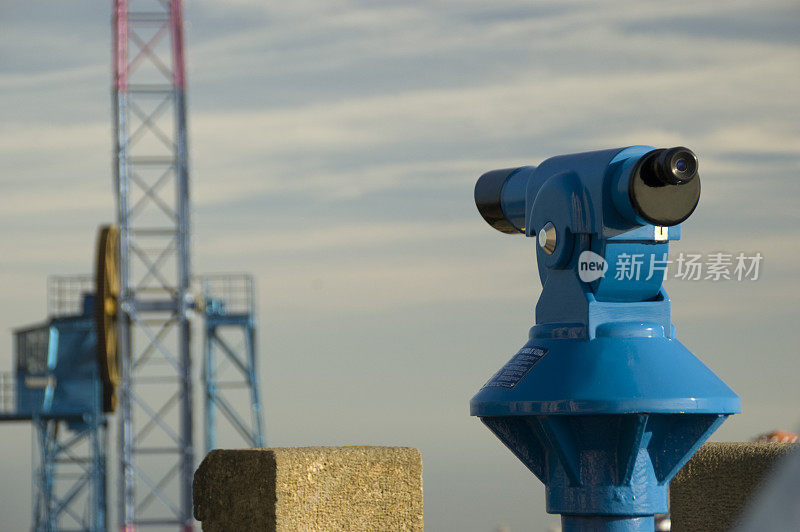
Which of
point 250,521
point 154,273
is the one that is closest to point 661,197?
point 250,521

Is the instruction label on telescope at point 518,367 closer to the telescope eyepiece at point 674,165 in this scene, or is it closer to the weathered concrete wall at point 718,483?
the telescope eyepiece at point 674,165

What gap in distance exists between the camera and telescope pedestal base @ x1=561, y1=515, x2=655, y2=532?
11.0 feet

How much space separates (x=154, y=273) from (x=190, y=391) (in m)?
3.15

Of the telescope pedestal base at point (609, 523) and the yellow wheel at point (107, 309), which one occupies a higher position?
the yellow wheel at point (107, 309)

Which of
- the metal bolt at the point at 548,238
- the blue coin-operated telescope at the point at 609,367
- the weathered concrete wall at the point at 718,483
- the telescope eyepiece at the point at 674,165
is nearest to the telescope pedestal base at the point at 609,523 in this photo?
the blue coin-operated telescope at the point at 609,367

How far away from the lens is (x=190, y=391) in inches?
1209

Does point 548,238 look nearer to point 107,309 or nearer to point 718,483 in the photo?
point 718,483

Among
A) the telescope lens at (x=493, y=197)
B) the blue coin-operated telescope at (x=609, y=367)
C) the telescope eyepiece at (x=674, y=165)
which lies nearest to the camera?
the telescope eyepiece at (x=674, y=165)

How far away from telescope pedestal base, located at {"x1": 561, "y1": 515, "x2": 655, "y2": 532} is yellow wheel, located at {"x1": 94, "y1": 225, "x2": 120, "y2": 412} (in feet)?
89.2

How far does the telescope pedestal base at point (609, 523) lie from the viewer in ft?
11.0

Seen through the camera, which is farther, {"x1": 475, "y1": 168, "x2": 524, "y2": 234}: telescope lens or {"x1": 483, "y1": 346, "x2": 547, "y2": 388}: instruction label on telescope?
{"x1": 475, "y1": 168, "x2": 524, "y2": 234}: telescope lens

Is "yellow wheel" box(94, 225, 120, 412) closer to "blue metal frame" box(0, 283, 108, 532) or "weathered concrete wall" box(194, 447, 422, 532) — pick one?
"blue metal frame" box(0, 283, 108, 532)

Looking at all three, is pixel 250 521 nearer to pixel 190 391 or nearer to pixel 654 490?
pixel 654 490

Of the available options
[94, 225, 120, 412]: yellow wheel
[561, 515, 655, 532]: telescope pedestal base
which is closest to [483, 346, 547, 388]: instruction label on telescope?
[561, 515, 655, 532]: telescope pedestal base
